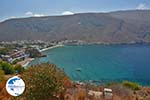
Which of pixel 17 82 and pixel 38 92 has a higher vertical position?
pixel 17 82

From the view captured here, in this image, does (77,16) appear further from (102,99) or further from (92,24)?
(102,99)

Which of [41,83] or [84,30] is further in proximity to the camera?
[84,30]

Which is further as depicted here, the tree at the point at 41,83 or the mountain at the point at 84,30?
the mountain at the point at 84,30

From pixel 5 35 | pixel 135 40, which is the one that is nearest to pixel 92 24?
pixel 135 40

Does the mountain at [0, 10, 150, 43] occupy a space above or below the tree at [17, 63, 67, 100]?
below

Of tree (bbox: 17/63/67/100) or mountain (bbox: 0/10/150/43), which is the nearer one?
tree (bbox: 17/63/67/100)

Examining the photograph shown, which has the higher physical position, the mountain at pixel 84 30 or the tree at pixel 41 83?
the tree at pixel 41 83

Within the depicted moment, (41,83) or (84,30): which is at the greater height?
(41,83)

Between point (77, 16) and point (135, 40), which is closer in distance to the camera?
point (135, 40)
